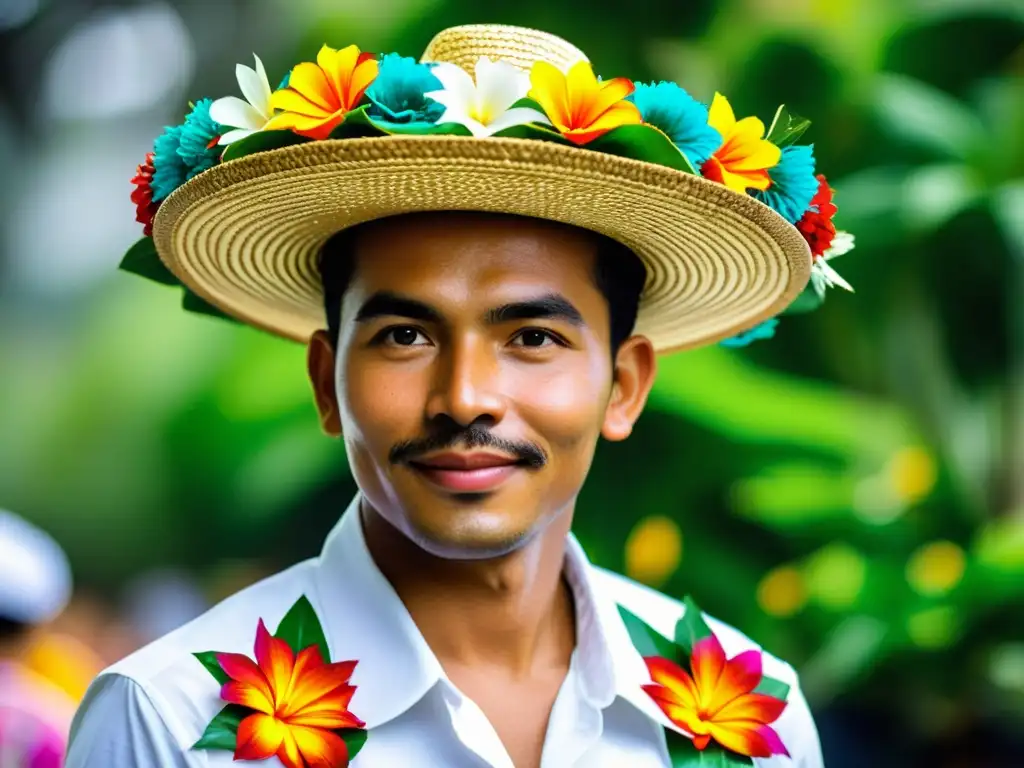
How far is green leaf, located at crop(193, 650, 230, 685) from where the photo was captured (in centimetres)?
155

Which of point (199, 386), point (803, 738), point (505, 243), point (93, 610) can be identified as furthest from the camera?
point (93, 610)

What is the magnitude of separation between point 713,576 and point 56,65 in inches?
165

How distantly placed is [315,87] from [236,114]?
0.12m

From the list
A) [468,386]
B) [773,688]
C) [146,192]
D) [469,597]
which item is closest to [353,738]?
[469,597]

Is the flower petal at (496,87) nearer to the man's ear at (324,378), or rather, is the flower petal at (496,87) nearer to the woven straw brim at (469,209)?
the woven straw brim at (469,209)

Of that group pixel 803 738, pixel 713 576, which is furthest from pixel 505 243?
pixel 713 576

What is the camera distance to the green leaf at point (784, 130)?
1681mm

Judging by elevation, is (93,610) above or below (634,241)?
below

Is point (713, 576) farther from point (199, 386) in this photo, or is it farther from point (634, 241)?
point (634, 241)

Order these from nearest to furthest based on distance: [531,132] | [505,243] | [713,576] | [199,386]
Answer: [531,132]
[505,243]
[713,576]
[199,386]

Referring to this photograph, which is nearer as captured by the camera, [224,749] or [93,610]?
[224,749]

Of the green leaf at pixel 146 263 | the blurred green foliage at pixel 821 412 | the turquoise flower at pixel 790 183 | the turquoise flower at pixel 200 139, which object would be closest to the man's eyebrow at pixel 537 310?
the turquoise flower at pixel 790 183

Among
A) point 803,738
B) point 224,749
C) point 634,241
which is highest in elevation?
point 634,241

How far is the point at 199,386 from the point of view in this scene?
17.0 feet
